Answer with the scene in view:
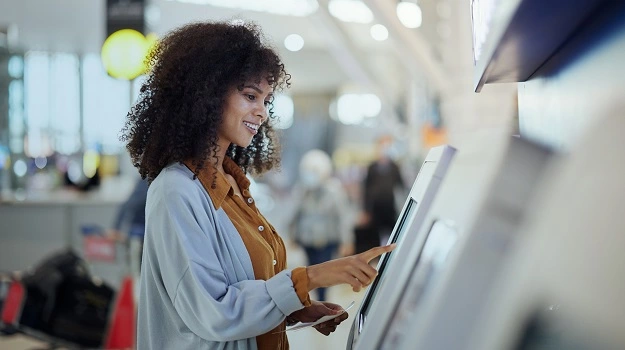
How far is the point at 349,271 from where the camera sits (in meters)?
1.49

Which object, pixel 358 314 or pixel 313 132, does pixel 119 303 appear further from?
pixel 313 132

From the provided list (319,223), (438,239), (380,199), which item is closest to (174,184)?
(438,239)

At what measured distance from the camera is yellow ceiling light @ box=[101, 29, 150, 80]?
8773 mm

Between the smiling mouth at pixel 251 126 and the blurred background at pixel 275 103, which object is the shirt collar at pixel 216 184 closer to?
the smiling mouth at pixel 251 126

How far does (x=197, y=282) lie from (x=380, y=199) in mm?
7382

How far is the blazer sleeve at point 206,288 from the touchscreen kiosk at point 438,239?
46cm

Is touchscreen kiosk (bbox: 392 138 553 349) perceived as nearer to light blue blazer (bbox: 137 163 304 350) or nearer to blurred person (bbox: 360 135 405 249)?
light blue blazer (bbox: 137 163 304 350)

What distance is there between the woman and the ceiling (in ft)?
28.4

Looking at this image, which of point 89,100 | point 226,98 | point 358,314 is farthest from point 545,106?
point 89,100

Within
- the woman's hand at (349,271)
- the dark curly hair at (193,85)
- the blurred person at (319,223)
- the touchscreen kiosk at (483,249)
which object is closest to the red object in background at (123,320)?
the blurred person at (319,223)

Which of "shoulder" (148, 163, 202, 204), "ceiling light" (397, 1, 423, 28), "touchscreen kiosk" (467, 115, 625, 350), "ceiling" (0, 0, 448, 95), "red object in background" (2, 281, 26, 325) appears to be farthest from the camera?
"ceiling" (0, 0, 448, 95)

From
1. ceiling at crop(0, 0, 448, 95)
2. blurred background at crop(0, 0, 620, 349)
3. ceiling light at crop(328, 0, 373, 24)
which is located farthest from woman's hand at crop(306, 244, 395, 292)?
ceiling light at crop(328, 0, 373, 24)

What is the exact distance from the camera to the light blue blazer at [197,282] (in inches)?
60.8

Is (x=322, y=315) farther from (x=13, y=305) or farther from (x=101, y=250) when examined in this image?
(x=101, y=250)
